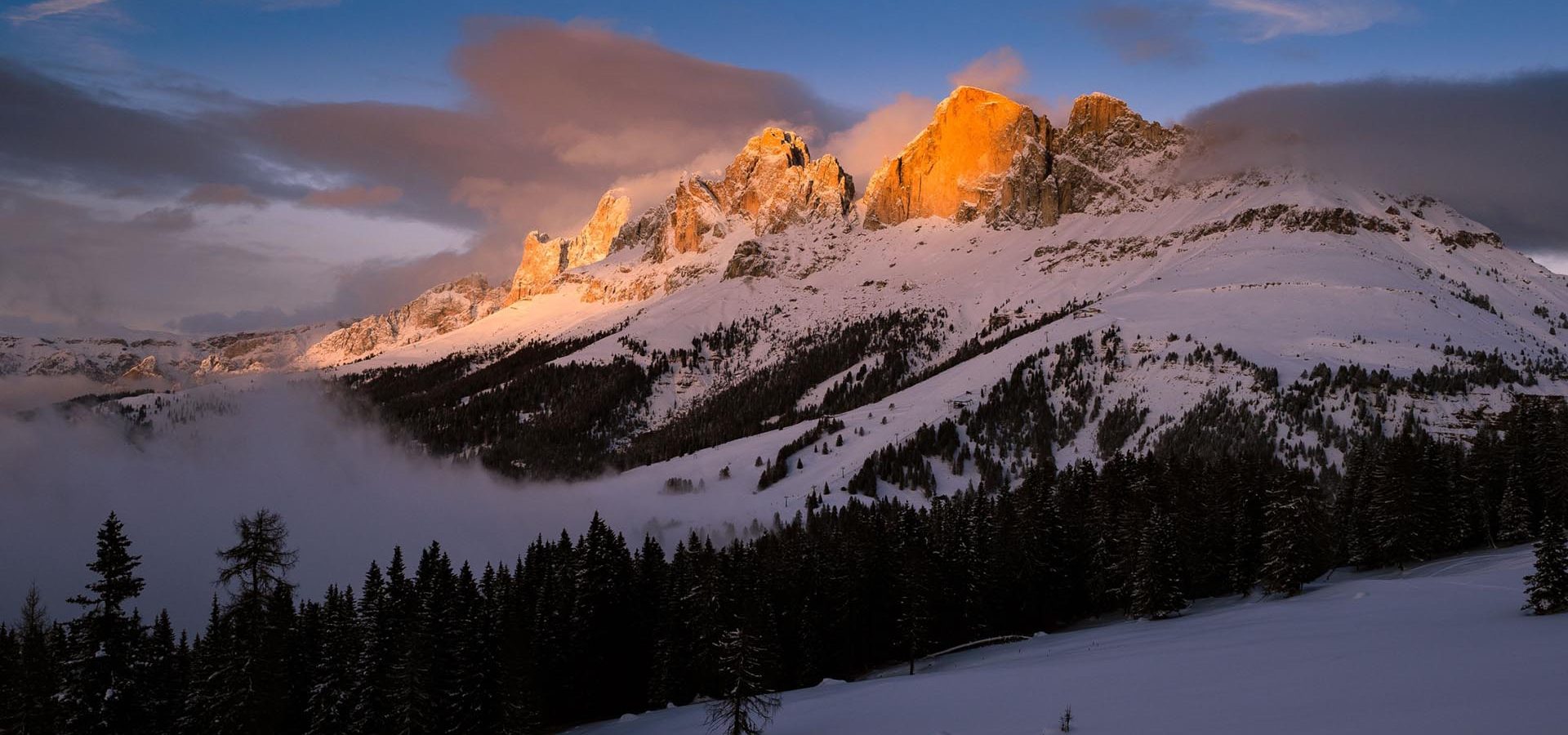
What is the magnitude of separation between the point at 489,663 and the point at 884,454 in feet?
427

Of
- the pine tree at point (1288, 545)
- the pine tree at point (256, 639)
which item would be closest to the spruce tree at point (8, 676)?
the pine tree at point (256, 639)

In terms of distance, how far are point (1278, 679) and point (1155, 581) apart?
37509mm

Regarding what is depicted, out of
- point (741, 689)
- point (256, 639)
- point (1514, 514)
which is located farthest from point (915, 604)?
point (1514, 514)

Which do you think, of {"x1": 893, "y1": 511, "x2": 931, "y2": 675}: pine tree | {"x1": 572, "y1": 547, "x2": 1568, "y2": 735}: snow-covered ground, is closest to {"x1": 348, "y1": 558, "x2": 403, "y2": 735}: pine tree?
{"x1": 572, "y1": 547, "x2": 1568, "y2": 735}: snow-covered ground

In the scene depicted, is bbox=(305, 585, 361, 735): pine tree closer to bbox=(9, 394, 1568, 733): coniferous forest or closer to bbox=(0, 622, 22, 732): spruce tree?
bbox=(9, 394, 1568, 733): coniferous forest

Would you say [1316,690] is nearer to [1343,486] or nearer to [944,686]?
[944,686]

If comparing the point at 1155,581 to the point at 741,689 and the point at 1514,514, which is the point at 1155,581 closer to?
the point at 1514,514

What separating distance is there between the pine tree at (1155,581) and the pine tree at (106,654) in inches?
2305

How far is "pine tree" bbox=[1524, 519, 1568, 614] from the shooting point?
3481 centimetres

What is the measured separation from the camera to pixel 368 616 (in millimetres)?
52906

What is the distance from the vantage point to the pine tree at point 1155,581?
64562mm

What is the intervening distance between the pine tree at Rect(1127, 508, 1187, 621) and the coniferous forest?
0.55 ft

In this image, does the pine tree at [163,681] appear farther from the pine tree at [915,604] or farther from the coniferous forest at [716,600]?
the pine tree at [915,604]

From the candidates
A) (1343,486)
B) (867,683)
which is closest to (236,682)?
(867,683)
